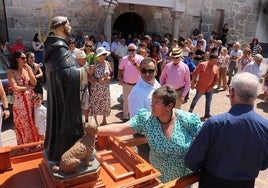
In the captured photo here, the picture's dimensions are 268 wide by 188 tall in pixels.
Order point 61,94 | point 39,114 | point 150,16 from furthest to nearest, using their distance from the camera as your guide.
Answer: point 150,16 → point 39,114 → point 61,94

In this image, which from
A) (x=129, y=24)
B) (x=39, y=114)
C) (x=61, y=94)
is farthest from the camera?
(x=129, y=24)

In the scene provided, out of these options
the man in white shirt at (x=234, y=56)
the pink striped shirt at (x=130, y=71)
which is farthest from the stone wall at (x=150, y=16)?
the man in white shirt at (x=234, y=56)

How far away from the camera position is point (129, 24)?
13.2 metres

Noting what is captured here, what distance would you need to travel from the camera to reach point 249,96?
5.91ft

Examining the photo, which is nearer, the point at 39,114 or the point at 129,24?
the point at 39,114

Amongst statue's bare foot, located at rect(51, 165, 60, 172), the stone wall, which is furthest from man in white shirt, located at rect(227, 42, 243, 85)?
statue's bare foot, located at rect(51, 165, 60, 172)

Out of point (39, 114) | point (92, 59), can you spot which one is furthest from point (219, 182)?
point (92, 59)

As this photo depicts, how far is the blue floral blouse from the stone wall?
470cm

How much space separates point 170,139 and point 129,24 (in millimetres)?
11662

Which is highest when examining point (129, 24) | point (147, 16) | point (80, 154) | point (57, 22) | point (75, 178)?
point (147, 16)

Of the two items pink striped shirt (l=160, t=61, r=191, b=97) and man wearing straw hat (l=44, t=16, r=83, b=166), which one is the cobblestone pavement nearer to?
pink striped shirt (l=160, t=61, r=191, b=97)

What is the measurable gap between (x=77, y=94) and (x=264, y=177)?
11.6ft

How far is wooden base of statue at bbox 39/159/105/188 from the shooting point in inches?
68.5

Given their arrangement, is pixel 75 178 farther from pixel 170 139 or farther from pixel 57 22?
pixel 57 22
